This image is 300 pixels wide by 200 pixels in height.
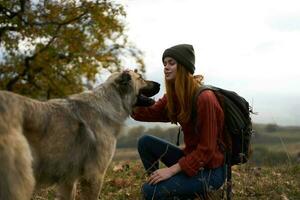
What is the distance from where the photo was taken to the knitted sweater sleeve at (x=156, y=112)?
263 inches

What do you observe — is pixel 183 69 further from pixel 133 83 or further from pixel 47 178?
pixel 47 178

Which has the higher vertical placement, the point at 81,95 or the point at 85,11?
the point at 85,11

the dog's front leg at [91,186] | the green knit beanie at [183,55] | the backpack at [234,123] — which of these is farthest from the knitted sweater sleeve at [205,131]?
the dog's front leg at [91,186]

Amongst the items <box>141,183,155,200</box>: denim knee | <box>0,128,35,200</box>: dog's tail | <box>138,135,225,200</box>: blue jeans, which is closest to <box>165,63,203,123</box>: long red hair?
<box>138,135,225,200</box>: blue jeans

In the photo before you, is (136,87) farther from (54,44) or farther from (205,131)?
(54,44)

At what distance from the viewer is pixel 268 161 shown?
945cm

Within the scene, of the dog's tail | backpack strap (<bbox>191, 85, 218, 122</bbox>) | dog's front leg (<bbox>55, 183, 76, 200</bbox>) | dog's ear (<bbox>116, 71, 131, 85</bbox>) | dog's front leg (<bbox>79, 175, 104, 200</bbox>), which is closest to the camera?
the dog's tail

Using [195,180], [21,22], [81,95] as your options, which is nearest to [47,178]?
[81,95]

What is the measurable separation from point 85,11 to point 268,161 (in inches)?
832

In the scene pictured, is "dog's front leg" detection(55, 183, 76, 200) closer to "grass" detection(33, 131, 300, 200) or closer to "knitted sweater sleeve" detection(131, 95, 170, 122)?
"grass" detection(33, 131, 300, 200)

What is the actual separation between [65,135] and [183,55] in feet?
4.91

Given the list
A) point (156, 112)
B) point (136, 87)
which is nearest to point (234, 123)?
point (156, 112)

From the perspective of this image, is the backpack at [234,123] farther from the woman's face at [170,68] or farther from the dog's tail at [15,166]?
the dog's tail at [15,166]

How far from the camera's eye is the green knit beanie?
234 inches
